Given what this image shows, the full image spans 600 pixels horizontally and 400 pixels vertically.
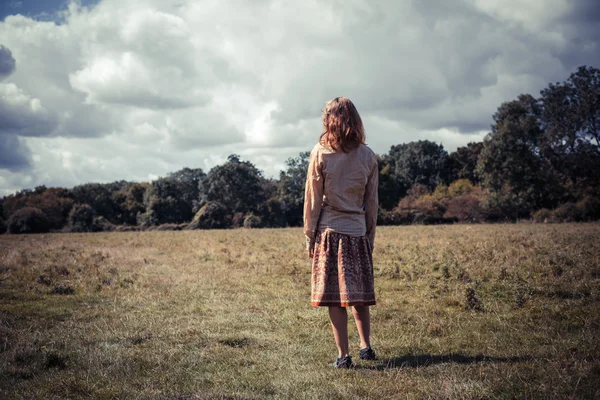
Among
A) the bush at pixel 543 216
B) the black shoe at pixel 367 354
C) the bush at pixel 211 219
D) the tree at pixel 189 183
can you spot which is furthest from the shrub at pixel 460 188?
the black shoe at pixel 367 354

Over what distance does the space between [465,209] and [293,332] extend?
1501 inches

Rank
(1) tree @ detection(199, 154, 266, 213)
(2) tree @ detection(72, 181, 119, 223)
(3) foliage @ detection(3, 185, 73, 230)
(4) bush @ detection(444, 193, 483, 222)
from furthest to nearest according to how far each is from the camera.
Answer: (1) tree @ detection(199, 154, 266, 213) → (2) tree @ detection(72, 181, 119, 223) → (3) foliage @ detection(3, 185, 73, 230) → (4) bush @ detection(444, 193, 483, 222)

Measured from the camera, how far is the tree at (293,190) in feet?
192

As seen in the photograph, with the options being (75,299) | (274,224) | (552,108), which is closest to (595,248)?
(75,299)

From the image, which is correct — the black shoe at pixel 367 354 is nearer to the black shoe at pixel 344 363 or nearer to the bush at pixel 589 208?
the black shoe at pixel 344 363

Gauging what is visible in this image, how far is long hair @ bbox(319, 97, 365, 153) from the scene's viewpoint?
4391 millimetres

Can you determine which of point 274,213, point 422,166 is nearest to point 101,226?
point 274,213

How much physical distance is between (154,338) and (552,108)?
46.0m

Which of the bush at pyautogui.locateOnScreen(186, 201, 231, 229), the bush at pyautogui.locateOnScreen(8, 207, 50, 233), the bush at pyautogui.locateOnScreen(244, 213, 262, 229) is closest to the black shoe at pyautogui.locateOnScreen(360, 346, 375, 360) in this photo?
the bush at pyautogui.locateOnScreen(244, 213, 262, 229)

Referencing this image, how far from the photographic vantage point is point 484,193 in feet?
139

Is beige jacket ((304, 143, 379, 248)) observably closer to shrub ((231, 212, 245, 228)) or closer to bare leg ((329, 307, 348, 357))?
bare leg ((329, 307, 348, 357))

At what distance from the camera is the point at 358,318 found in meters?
4.67

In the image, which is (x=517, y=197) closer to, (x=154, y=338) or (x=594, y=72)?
(x=594, y=72)

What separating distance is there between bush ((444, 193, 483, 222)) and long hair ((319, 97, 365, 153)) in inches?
1475
